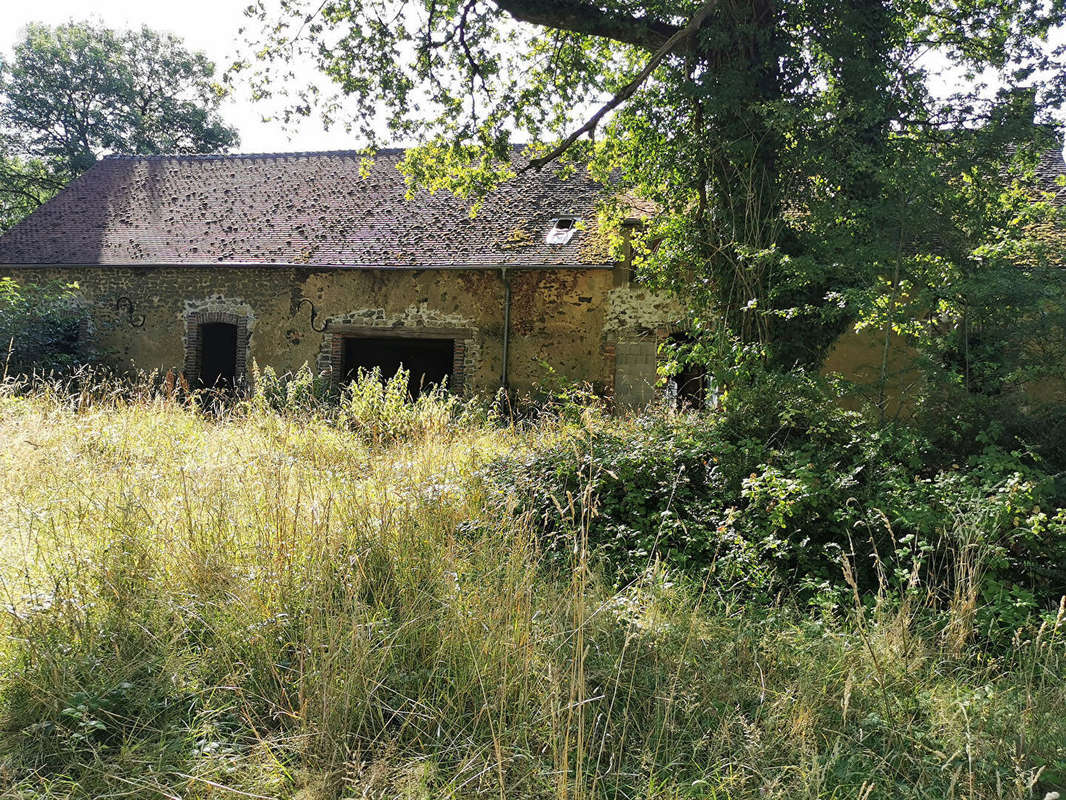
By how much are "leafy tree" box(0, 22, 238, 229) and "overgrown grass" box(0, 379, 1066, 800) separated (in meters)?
26.5

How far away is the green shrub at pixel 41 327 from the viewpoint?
13.5 meters

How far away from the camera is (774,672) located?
120 inches

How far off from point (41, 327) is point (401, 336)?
7382 millimetres

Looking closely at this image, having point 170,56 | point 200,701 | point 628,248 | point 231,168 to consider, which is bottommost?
point 200,701

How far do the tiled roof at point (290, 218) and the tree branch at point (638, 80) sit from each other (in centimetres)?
457

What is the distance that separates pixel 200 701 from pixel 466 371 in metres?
10.6

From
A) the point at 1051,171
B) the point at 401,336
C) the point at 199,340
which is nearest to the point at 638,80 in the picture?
the point at 401,336

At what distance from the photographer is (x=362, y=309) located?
13750 millimetres

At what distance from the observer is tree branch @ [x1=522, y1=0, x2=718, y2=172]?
6335 mm

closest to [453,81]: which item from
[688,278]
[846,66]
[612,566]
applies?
[688,278]

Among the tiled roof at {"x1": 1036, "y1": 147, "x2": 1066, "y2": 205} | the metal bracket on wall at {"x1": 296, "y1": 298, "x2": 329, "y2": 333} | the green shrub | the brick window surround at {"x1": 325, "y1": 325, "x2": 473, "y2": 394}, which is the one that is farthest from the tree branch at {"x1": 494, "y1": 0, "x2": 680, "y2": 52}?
the green shrub

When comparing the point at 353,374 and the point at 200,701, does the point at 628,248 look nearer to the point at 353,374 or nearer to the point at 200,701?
the point at 353,374

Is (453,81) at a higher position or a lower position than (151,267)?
higher

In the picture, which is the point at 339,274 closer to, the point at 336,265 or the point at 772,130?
the point at 336,265
